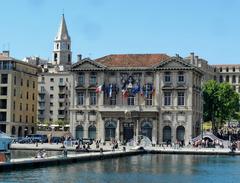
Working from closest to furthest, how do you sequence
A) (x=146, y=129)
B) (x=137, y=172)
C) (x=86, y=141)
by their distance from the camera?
(x=137, y=172) < (x=86, y=141) < (x=146, y=129)

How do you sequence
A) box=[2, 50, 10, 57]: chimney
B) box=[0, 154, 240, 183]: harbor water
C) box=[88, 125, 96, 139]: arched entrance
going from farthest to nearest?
box=[2, 50, 10, 57]: chimney → box=[88, 125, 96, 139]: arched entrance → box=[0, 154, 240, 183]: harbor water

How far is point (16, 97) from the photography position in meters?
134

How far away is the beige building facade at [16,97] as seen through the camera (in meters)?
132

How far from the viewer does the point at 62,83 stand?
168 metres

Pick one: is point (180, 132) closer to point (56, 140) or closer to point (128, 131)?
point (128, 131)

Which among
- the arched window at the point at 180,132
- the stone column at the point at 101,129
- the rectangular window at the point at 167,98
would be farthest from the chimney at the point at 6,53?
the arched window at the point at 180,132

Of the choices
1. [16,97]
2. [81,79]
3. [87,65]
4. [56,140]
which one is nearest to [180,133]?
[81,79]

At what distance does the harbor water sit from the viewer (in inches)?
2317

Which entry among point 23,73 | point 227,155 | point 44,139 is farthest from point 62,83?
point 227,155

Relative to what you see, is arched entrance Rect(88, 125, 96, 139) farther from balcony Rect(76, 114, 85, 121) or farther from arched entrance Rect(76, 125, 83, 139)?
balcony Rect(76, 114, 85, 121)

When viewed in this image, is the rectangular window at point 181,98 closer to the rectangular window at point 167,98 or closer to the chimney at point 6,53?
the rectangular window at point 167,98

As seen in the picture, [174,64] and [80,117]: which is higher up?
[174,64]

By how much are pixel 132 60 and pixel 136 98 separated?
7.46 meters

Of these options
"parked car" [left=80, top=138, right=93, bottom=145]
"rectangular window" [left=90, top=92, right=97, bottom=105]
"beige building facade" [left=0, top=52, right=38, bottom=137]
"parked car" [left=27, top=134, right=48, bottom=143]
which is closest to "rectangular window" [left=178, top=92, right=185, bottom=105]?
"rectangular window" [left=90, top=92, right=97, bottom=105]
